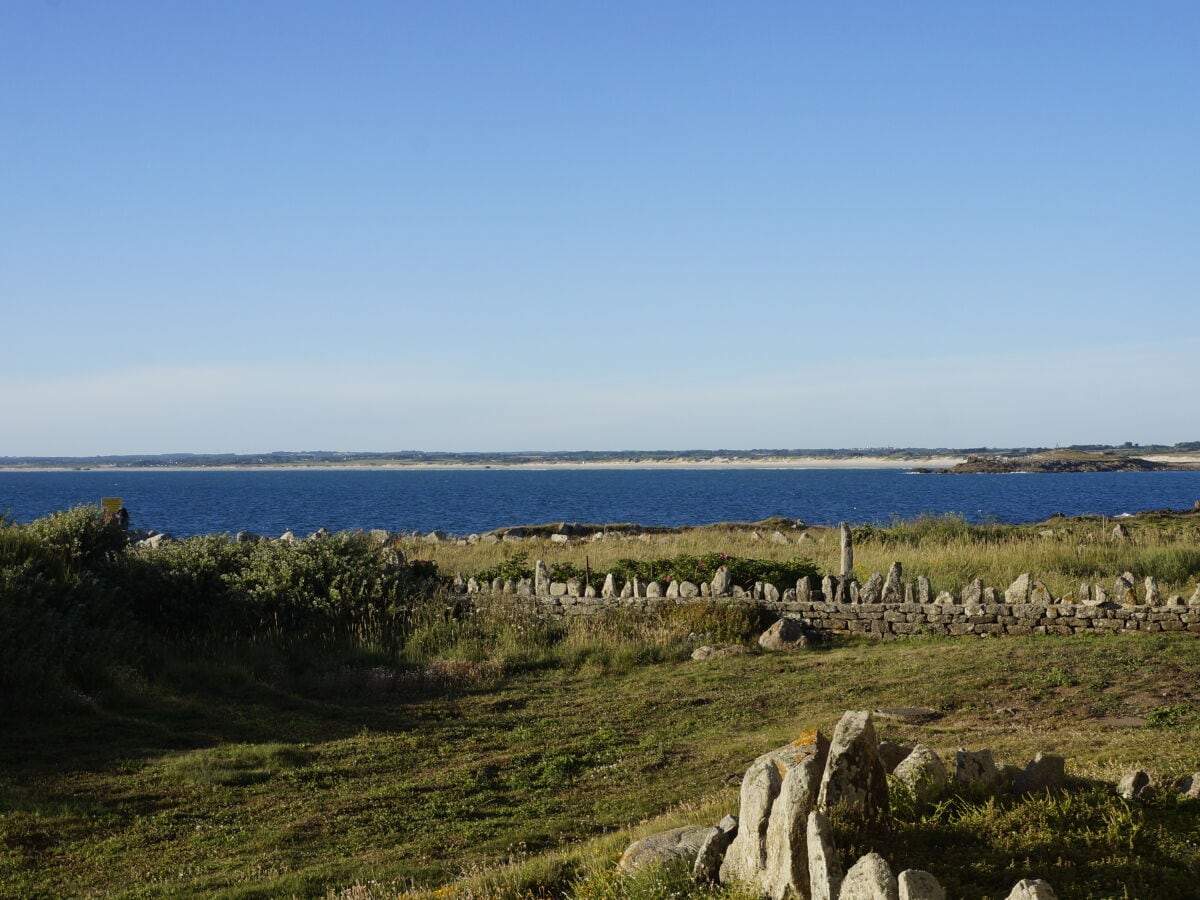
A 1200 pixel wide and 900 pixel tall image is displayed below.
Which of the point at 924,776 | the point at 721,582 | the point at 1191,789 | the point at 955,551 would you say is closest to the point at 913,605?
the point at 721,582

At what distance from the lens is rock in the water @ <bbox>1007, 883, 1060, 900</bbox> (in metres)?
4.12

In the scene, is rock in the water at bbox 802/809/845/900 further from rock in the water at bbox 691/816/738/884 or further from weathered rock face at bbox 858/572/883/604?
weathered rock face at bbox 858/572/883/604

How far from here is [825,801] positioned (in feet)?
17.4

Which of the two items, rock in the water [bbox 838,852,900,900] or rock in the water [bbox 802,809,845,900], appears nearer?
rock in the water [bbox 838,852,900,900]

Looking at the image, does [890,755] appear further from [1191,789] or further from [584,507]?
[584,507]

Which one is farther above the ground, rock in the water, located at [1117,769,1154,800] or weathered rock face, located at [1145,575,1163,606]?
rock in the water, located at [1117,769,1154,800]

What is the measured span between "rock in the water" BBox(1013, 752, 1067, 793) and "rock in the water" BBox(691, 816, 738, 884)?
1570mm

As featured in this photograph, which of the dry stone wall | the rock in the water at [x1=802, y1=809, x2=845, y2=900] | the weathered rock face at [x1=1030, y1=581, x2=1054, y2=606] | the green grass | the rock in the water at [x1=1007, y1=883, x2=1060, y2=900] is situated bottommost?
the green grass

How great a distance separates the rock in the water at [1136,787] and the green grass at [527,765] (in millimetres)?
229

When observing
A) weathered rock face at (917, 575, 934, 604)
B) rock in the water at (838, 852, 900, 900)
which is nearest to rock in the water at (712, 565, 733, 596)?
weathered rock face at (917, 575, 934, 604)

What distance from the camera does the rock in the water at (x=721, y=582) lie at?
17.0 m

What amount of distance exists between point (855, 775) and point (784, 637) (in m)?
10.4

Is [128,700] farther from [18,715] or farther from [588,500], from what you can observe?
[588,500]

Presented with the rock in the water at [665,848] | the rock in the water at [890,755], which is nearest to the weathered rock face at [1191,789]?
the rock in the water at [890,755]
